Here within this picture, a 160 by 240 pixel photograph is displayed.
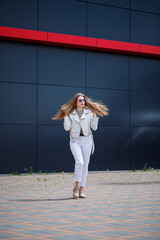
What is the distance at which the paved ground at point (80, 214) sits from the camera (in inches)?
213

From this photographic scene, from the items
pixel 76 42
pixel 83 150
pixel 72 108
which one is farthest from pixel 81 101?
pixel 76 42

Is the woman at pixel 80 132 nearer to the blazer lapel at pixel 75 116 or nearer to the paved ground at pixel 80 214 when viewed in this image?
the blazer lapel at pixel 75 116

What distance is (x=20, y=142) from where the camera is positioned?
1619 cm

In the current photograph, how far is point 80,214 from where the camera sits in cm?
690

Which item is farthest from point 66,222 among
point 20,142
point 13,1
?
point 13,1

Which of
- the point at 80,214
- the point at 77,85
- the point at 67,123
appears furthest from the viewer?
the point at 77,85

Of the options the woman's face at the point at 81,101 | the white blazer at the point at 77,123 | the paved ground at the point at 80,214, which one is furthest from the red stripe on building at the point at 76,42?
the white blazer at the point at 77,123

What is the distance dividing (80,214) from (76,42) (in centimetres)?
1087

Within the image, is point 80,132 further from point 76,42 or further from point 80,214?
point 76,42

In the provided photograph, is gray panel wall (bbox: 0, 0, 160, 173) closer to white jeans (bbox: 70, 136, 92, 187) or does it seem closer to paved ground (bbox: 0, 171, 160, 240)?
paved ground (bbox: 0, 171, 160, 240)

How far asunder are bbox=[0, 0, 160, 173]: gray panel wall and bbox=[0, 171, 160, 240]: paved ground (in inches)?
220

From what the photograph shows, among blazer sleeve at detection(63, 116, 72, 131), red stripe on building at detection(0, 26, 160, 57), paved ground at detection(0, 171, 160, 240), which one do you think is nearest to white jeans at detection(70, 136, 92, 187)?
blazer sleeve at detection(63, 116, 72, 131)

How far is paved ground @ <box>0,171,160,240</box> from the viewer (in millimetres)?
5422

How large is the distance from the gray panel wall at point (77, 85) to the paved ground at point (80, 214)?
18.4 ft
